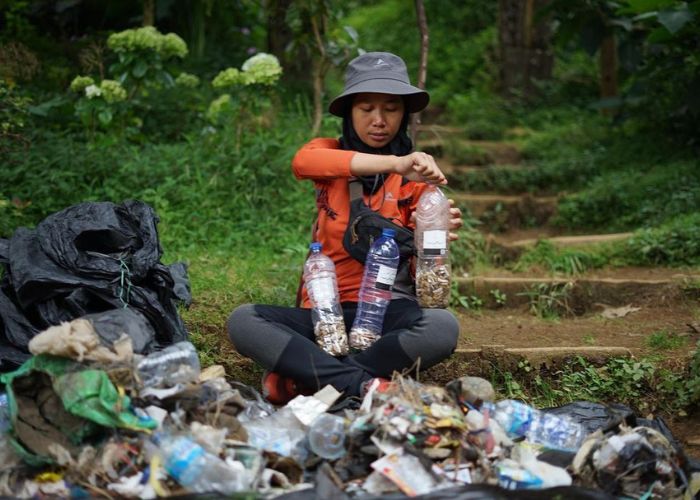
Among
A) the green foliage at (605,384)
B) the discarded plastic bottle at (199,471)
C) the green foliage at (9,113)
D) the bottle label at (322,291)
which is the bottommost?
the green foliage at (605,384)

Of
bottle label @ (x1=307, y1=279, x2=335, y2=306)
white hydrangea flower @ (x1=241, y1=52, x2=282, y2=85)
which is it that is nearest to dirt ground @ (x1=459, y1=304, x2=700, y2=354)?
bottle label @ (x1=307, y1=279, x2=335, y2=306)

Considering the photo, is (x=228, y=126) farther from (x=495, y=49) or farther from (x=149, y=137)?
(x=495, y=49)

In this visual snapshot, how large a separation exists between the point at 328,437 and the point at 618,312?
2730mm

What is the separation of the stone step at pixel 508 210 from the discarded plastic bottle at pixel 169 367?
4216 mm

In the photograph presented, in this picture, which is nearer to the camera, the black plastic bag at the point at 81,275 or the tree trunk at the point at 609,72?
the black plastic bag at the point at 81,275

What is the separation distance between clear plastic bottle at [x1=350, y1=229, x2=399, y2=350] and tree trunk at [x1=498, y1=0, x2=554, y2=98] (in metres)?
6.65

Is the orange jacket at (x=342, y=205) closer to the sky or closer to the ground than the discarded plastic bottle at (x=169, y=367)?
closer to the sky

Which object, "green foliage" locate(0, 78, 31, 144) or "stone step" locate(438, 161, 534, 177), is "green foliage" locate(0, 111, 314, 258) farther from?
"stone step" locate(438, 161, 534, 177)

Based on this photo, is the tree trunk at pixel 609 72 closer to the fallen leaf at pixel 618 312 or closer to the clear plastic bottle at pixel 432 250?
the fallen leaf at pixel 618 312

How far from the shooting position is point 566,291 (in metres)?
5.37

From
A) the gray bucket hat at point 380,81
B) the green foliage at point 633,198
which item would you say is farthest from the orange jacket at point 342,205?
the green foliage at point 633,198

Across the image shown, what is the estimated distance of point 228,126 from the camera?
264 inches

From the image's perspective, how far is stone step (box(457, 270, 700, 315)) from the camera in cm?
529

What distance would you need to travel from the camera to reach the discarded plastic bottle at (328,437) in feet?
9.91
